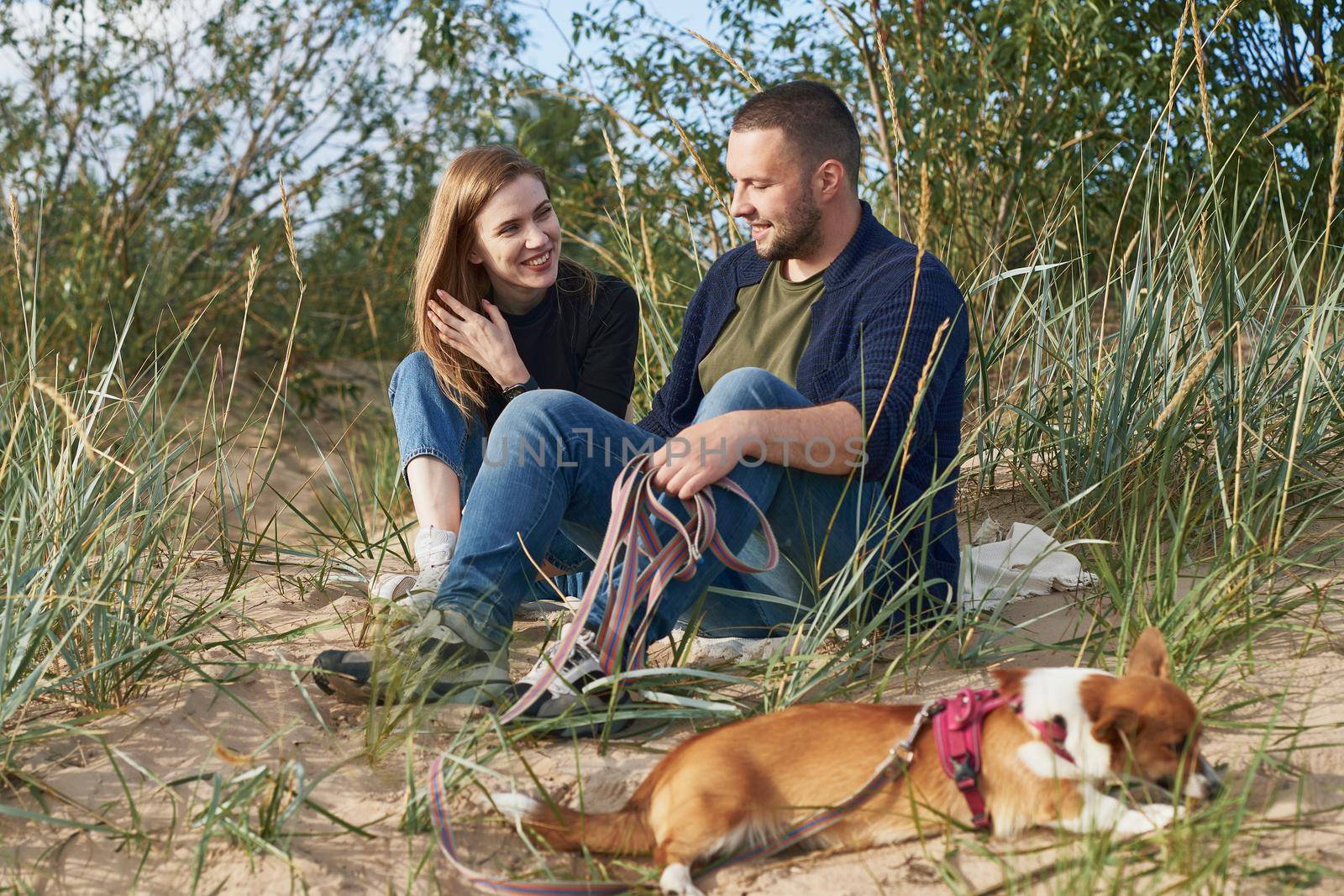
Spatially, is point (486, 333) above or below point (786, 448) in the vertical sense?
above

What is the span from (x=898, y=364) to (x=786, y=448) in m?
0.26

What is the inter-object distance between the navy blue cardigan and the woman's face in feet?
2.63

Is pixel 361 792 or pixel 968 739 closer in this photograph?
pixel 968 739

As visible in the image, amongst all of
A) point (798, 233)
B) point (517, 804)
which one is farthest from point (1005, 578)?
point (517, 804)

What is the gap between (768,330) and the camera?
280cm

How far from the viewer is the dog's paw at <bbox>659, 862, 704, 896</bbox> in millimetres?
1609

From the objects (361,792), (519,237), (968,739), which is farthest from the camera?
(519,237)

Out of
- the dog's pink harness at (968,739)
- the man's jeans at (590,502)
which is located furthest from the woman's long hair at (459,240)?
the dog's pink harness at (968,739)

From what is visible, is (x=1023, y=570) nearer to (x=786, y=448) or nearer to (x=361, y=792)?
(x=786, y=448)

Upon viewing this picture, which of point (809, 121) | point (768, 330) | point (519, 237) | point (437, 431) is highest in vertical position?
point (809, 121)

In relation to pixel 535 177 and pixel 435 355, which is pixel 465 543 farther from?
pixel 535 177

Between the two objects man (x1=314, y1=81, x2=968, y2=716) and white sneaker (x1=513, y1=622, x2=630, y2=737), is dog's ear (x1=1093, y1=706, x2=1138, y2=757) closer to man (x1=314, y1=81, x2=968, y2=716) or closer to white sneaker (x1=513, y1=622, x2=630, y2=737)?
man (x1=314, y1=81, x2=968, y2=716)

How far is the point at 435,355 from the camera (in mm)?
3002

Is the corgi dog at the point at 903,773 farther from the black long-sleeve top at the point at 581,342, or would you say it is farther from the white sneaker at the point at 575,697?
the black long-sleeve top at the point at 581,342
